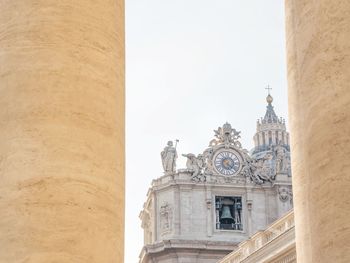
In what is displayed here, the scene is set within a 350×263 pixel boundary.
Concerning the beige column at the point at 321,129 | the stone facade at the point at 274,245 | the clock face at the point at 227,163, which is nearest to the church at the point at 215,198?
the clock face at the point at 227,163

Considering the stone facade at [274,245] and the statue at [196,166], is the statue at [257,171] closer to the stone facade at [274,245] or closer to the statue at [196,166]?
A: the statue at [196,166]

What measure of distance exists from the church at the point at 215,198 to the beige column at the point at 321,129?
205 feet

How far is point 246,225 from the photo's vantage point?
3044 inches

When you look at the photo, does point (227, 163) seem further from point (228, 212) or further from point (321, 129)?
point (321, 129)

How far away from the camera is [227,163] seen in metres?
79.6
